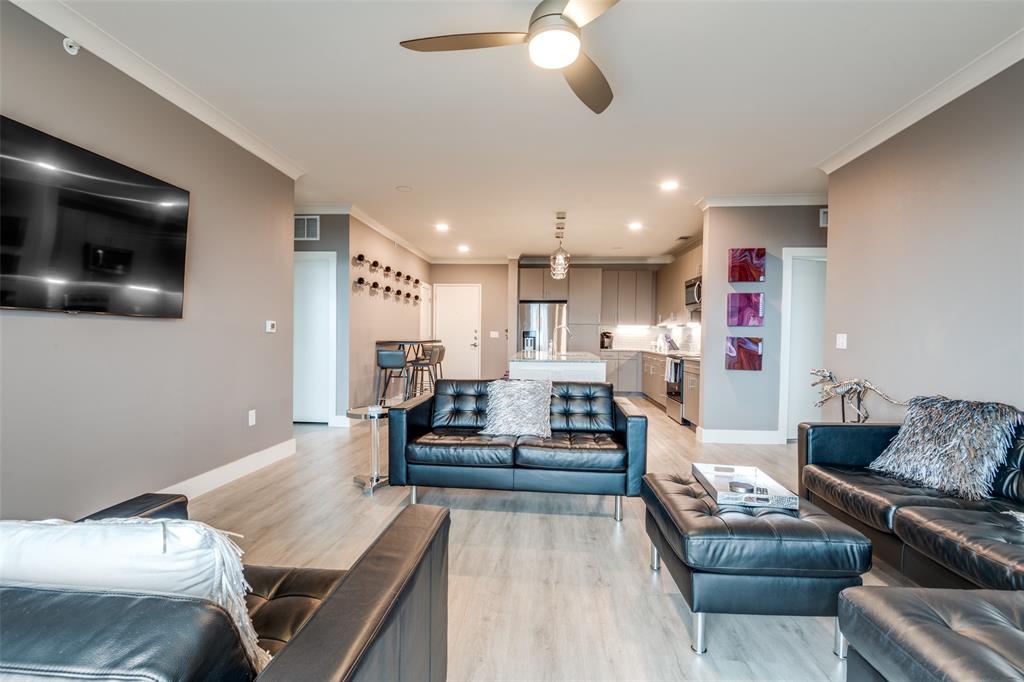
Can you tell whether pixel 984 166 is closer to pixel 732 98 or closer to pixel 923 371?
pixel 923 371

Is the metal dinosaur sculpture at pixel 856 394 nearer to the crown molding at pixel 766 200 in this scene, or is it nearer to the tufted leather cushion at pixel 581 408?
the tufted leather cushion at pixel 581 408

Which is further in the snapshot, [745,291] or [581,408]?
[745,291]

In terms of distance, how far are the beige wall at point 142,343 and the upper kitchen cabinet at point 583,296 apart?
5482 millimetres

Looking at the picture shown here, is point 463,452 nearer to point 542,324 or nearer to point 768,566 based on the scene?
point 768,566

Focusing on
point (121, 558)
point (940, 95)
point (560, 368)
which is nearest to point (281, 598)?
point (121, 558)

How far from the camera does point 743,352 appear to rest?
15.5 ft

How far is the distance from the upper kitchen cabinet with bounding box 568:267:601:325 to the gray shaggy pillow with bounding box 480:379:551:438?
212 inches

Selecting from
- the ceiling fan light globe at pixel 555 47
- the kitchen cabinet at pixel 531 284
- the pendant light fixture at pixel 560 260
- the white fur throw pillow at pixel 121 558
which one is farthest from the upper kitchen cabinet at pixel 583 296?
the white fur throw pillow at pixel 121 558

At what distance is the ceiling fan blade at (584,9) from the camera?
5.50ft

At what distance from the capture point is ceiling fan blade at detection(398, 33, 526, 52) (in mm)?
1859

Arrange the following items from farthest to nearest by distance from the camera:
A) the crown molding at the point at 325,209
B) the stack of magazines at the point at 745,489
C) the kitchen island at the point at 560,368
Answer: the crown molding at the point at 325,209
the kitchen island at the point at 560,368
the stack of magazines at the point at 745,489

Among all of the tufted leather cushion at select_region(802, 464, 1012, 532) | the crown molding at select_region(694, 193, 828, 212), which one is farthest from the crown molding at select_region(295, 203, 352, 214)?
the tufted leather cushion at select_region(802, 464, 1012, 532)

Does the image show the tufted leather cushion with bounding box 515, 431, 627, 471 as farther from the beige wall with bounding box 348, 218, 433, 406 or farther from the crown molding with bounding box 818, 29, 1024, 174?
the beige wall with bounding box 348, 218, 433, 406

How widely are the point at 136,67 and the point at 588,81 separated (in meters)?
2.57
